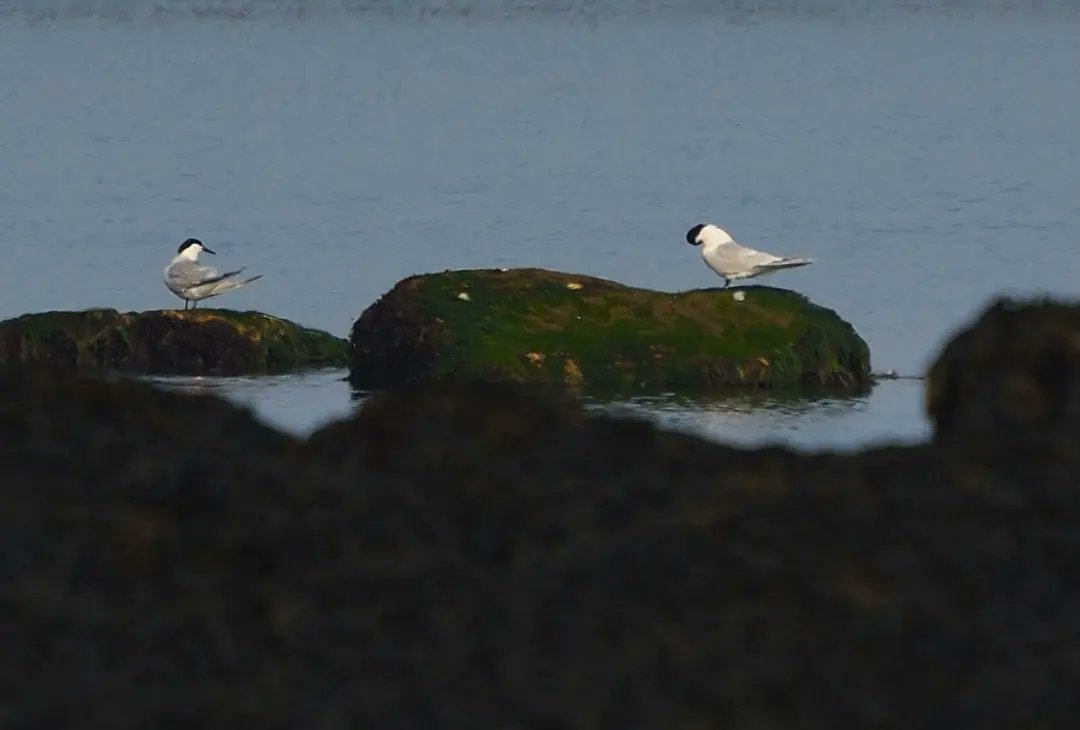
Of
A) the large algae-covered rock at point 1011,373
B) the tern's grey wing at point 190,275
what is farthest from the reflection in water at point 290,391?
the large algae-covered rock at point 1011,373

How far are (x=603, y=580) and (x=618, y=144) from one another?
50.3 m

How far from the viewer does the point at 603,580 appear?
11.2ft

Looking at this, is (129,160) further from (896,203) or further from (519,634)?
(519,634)

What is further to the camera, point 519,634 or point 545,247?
point 545,247

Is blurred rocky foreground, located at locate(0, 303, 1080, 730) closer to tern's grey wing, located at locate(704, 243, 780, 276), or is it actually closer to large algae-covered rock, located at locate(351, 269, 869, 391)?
large algae-covered rock, located at locate(351, 269, 869, 391)

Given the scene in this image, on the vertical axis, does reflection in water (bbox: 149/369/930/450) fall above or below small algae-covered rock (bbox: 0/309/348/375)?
below

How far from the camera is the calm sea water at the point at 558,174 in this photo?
26438 millimetres

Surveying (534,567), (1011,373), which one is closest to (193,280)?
(1011,373)

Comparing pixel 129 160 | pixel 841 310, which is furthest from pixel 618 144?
pixel 841 310

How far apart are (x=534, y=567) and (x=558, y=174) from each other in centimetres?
4252

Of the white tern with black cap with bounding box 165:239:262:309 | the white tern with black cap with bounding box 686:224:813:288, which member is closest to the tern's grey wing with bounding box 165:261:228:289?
→ the white tern with black cap with bounding box 165:239:262:309

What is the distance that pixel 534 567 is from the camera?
11.4 feet

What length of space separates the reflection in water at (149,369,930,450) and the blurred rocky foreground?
1256cm

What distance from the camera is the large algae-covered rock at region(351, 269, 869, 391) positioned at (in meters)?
18.2
